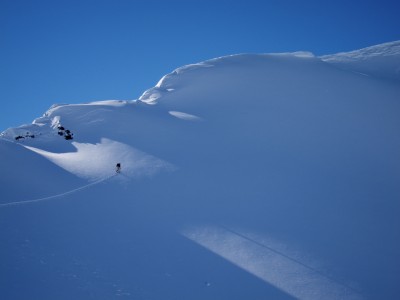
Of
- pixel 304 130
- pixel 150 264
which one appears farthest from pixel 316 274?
pixel 304 130

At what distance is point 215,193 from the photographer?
21.0m

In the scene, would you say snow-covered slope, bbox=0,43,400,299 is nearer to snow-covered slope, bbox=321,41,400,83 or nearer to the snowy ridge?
snow-covered slope, bbox=321,41,400,83

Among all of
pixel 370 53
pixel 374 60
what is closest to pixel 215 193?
pixel 374 60

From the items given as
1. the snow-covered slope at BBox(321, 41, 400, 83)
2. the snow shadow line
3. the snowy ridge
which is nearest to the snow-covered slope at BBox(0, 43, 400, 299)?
the snow shadow line

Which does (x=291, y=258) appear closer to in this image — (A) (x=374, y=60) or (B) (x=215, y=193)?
(B) (x=215, y=193)

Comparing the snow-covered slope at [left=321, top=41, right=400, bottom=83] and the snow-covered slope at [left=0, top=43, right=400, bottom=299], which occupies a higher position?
the snow-covered slope at [left=321, top=41, right=400, bottom=83]

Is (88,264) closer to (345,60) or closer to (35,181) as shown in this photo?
(35,181)

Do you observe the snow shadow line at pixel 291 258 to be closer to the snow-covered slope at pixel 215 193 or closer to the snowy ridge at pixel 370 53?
the snow-covered slope at pixel 215 193

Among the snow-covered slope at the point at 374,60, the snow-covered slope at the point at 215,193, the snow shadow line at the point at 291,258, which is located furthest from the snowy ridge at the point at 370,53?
the snow shadow line at the point at 291,258

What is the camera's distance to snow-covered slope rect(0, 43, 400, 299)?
1406cm

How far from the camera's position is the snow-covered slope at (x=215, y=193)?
46.1ft

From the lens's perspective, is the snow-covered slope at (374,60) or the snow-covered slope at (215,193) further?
the snow-covered slope at (374,60)

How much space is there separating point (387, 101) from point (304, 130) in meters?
9.44

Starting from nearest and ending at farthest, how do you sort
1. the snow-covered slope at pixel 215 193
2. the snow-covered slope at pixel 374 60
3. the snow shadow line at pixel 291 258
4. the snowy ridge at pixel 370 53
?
the snow shadow line at pixel 291 258 < the snow-covered slope at pixel 215 193 < the snow-covered slope at pixel 374 60 < the snowy ridge at pixel 370 53
